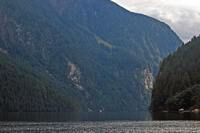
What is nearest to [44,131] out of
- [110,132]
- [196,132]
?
[110,132]

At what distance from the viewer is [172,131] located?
4656 inches

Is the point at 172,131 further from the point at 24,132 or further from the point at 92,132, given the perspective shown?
the point at 24,132

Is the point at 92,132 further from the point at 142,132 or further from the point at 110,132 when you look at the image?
the point at 142,132

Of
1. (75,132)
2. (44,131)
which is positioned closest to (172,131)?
(75,132)

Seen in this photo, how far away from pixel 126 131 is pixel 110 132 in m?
5.41

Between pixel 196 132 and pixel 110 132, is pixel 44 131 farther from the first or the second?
pixel 196 132

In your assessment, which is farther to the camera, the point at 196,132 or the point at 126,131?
the point at 126,131

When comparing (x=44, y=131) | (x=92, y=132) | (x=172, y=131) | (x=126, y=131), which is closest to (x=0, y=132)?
(x=44, y=131)

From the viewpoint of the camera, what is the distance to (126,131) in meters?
123

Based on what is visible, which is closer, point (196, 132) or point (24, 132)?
point (196, 132)

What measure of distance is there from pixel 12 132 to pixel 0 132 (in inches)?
115

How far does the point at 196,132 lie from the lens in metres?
114

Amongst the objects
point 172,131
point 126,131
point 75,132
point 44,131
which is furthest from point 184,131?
point 44,131

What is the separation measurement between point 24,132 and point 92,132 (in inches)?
641
